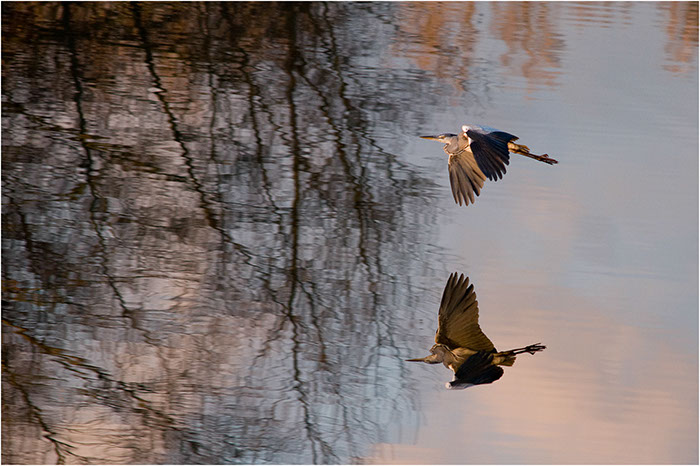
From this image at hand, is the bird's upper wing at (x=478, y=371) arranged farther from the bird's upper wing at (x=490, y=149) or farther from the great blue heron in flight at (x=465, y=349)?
the bird's upper wing at (x=490, y=149)

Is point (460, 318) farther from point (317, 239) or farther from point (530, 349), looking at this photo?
point (317, 239)

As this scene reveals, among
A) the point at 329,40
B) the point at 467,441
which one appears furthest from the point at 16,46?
the point at 467,441

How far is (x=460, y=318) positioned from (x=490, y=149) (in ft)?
2.02

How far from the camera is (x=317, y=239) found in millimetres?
3387

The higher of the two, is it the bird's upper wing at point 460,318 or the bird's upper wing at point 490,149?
the bird's upper wing at point 490,149

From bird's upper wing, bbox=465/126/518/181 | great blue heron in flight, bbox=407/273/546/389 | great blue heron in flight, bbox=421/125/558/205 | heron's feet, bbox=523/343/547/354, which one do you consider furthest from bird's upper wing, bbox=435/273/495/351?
bird's upper wing, bbox=465/126/518/181

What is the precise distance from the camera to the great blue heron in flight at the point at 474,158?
9.97 ft

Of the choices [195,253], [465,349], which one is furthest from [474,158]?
[195,253]

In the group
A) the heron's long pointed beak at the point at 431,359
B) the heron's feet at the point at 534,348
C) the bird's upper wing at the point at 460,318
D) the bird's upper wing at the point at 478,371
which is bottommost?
the bird's upper wing at the point at 478,371

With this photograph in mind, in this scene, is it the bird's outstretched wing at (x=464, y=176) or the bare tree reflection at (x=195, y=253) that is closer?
the bare tree reflection at (x=195, y=253)

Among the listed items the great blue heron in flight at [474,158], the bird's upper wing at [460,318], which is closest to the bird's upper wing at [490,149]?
the great blue heron in flight at [474,158]

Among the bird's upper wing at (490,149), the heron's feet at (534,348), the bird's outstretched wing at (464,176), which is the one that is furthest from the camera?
the bird's outstretched wing at (464,176)

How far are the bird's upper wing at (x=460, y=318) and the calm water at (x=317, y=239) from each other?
0.04m

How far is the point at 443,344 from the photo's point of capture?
2.93 m
